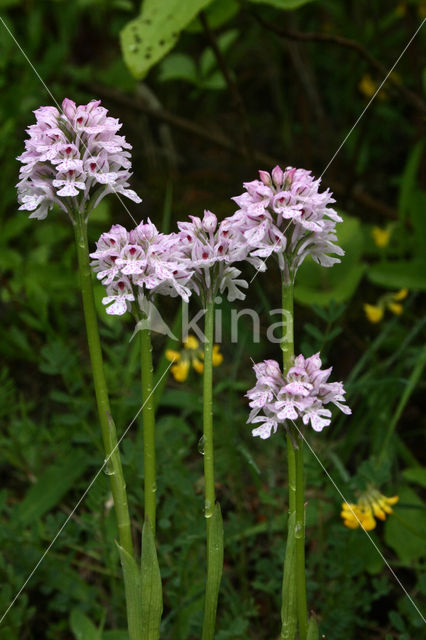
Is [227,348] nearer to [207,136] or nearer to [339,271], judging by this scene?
[339,271]

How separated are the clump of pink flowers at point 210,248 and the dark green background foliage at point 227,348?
0.81 m

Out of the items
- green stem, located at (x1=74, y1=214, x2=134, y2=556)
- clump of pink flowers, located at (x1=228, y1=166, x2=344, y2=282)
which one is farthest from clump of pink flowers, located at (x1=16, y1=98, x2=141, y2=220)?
clump of pink flowers, located at (x1=228, y1=166, x2=344, y2=282)

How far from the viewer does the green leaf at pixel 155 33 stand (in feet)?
8.74

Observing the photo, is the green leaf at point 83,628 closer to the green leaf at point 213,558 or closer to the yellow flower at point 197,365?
the green leaf at point 213,558

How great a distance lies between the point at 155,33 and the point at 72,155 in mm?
1333

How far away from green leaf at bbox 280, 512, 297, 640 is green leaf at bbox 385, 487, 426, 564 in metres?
0.88

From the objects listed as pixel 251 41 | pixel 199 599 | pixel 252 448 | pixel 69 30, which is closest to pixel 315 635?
pixel 199 599

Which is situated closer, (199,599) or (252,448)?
(199,599)

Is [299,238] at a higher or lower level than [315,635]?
higher

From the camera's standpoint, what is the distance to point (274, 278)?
384 centimetres

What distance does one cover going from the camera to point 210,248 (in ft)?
5.34

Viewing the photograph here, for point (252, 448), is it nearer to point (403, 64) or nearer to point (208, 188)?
point (208, 188)

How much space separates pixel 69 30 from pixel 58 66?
624 millimetres

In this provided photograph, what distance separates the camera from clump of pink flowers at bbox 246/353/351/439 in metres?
1.54
